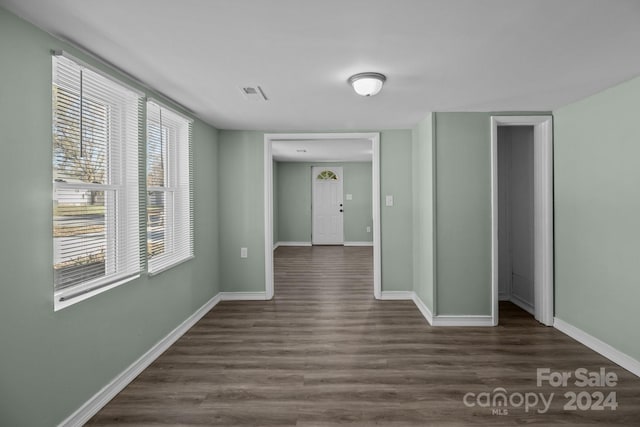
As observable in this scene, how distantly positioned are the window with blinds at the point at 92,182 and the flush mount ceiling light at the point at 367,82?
1667 millimetres

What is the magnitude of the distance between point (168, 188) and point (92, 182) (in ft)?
3.18

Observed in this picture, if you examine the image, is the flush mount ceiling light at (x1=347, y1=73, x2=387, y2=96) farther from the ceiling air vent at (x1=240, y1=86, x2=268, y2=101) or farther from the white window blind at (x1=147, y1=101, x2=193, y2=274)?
the white window blind at (x1=147, y1=101, x2=193, y2=274)

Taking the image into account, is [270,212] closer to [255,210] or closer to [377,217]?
[255,210]

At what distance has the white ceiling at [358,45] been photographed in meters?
1.57

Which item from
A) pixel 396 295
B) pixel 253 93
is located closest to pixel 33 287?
pixel 253 93

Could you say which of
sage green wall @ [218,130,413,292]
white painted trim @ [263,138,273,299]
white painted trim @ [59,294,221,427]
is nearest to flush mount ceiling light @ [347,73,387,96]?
sage green wall @ [218,130,413,292]

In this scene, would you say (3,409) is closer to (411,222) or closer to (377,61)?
(377,61)

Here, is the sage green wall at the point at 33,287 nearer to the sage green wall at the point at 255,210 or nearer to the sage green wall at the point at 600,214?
the sage green wall at the point at 255,210

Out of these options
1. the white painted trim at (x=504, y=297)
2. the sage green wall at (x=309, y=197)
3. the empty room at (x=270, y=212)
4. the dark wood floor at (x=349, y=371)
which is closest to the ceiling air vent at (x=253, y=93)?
the empty room at (x=270, y=212)

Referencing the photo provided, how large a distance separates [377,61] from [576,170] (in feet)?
7.44

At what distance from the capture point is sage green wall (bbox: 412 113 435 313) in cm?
348

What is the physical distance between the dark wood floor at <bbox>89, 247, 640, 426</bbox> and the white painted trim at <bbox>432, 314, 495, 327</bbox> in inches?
3.8

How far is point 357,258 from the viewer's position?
7184 millimetres

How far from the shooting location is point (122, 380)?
2348 millimetres
